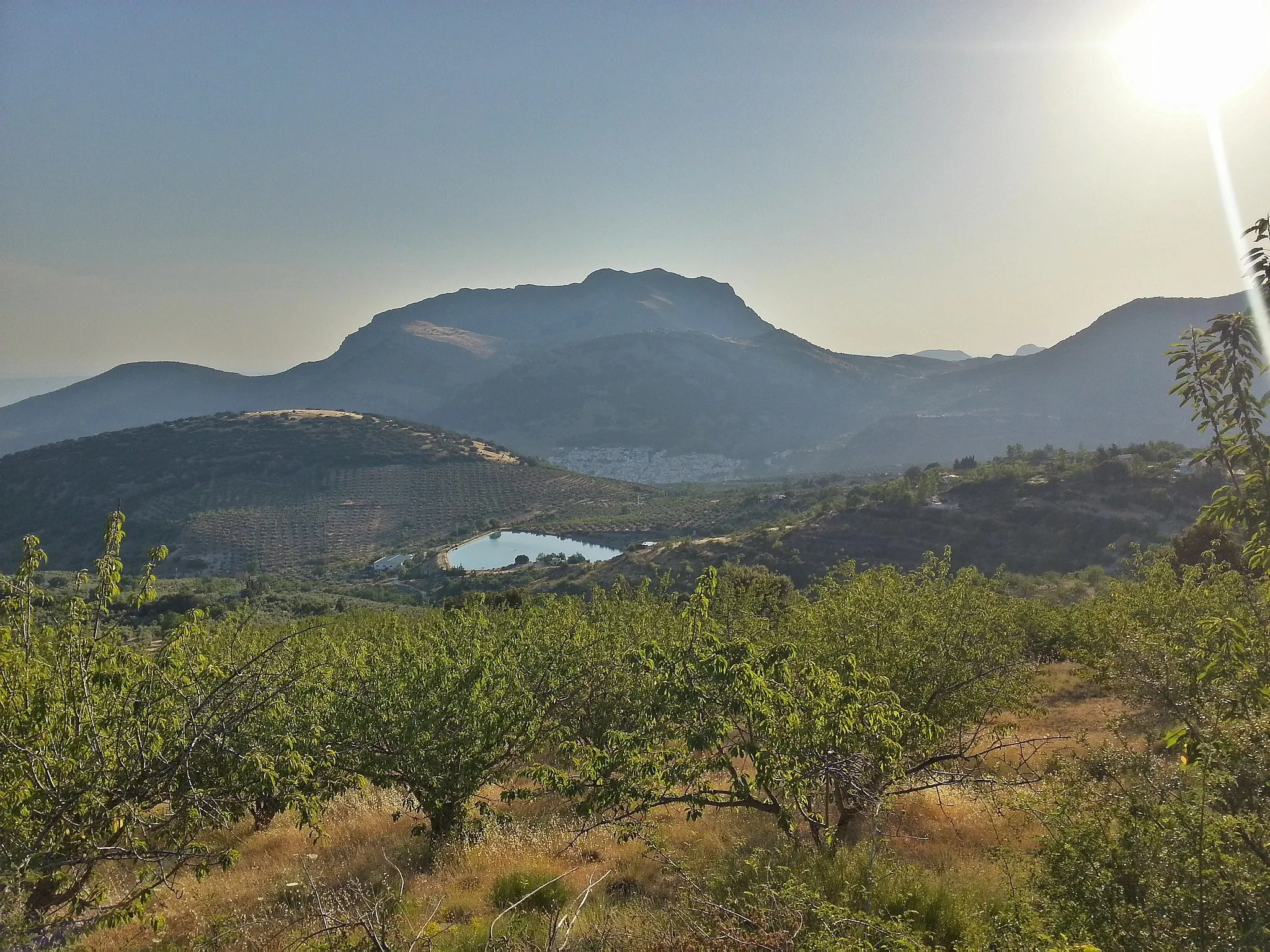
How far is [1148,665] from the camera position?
438 inches

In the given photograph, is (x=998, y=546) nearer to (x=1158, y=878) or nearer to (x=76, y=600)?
(x=1158, y=878)

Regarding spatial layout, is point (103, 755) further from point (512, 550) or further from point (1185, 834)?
point (512, 550)

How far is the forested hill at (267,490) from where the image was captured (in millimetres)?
95812

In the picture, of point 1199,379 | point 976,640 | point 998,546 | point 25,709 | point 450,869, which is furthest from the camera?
point 998,546

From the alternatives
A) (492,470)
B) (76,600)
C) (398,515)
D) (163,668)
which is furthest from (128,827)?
(492,470)

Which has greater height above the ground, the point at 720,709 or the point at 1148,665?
the point at 720,709

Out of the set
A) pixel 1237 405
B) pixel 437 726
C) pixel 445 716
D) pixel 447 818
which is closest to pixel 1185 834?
pixel 1237 405

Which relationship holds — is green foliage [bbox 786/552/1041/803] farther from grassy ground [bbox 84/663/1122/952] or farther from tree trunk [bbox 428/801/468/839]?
tree trunk [bbox 428/801/468/839]

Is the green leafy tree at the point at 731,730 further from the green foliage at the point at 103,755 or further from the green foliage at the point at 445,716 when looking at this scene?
the green foliage at the point at 103,755

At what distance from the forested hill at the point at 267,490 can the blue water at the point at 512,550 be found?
12.2 meters

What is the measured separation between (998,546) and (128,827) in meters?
65.0

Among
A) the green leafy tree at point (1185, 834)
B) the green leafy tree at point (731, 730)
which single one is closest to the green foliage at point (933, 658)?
the green leafy tree at point (731, 730)

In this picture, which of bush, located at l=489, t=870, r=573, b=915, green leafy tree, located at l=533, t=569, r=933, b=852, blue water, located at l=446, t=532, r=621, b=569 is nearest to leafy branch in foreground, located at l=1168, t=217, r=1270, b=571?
green leafy tree, located at l=533, t=569, r=933, b=852

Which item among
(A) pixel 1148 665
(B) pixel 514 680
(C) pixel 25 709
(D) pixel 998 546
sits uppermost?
(C) pixel 25 709
